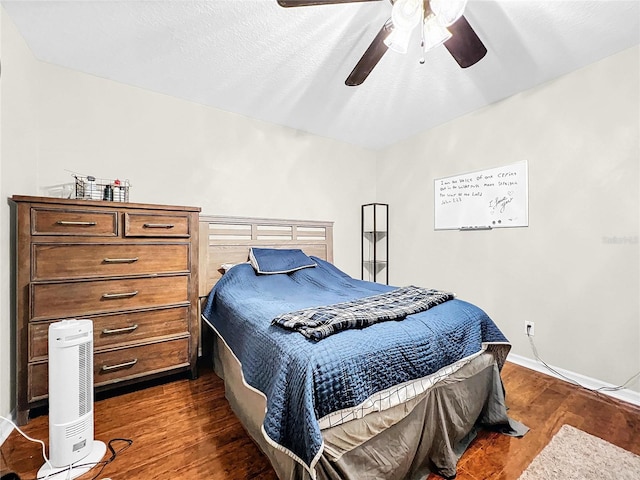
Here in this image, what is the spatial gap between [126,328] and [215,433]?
92 centimetres

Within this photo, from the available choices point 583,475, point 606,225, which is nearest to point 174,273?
point 583,475

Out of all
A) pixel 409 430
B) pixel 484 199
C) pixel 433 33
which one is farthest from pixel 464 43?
pixel 409 430

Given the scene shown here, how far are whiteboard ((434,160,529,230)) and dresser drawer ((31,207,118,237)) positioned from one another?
297cm

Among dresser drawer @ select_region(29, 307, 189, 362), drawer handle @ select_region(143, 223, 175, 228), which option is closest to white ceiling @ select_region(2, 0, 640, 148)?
drawer handle @ select_region(143, 223, 175, 228)

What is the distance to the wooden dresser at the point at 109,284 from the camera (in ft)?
5.32

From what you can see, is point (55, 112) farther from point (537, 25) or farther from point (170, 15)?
point (537, 25)

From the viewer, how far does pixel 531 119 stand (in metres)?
2.38

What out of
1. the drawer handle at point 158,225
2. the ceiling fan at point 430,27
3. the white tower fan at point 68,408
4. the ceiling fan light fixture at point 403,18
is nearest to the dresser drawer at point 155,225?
the drawer handle at point 158,225

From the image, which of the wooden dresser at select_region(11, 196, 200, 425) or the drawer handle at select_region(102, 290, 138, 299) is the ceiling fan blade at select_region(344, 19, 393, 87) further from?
the drawer handle at select_region(102, 290, 138, 299)

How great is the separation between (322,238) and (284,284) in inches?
45.0

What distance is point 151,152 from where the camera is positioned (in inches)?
95.1

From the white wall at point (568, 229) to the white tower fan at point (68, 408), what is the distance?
10.0 feet

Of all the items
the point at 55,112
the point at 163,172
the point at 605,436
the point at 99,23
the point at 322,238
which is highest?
the point at 99,23

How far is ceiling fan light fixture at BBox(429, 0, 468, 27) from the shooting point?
1218mm
